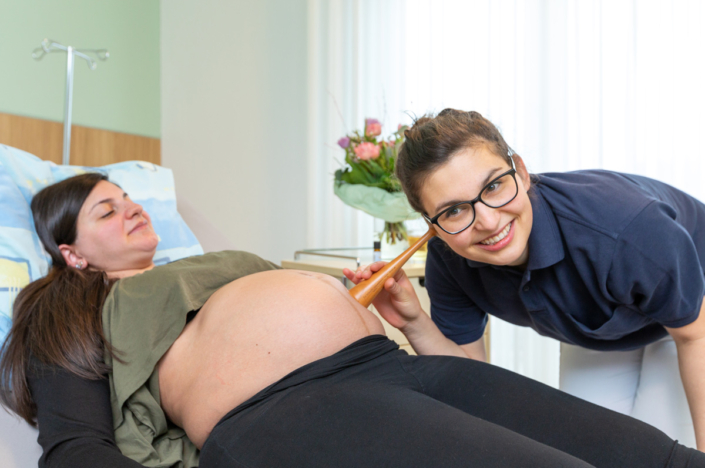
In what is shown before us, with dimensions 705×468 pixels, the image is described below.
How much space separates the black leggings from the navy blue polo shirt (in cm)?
21

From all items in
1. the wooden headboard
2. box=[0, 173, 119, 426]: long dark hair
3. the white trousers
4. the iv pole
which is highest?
the iv pole

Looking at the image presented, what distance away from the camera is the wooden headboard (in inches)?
A: 82.4

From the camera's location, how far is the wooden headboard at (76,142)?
2092 millimetres

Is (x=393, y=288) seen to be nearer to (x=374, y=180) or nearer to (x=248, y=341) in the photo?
(x=248, y=341)

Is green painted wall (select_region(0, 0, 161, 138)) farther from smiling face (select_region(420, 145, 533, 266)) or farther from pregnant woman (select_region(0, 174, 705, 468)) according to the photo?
smiling face (select_region(420, 145, 533, 266))

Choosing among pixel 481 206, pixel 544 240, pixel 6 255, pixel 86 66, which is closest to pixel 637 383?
pixel 544 240

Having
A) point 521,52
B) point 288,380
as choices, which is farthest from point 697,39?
point 288,380

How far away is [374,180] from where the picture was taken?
1833 mm

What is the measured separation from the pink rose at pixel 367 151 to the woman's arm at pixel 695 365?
1082 mm

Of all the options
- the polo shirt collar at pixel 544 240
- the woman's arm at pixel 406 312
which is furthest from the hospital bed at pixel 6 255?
the polo shirt collar at pixel 544 240

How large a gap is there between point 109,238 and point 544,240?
97 cm

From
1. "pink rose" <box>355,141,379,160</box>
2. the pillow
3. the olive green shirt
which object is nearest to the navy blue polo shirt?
the olive green shirt

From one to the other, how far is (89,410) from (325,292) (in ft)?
1.42

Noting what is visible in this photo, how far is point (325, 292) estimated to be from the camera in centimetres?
98
